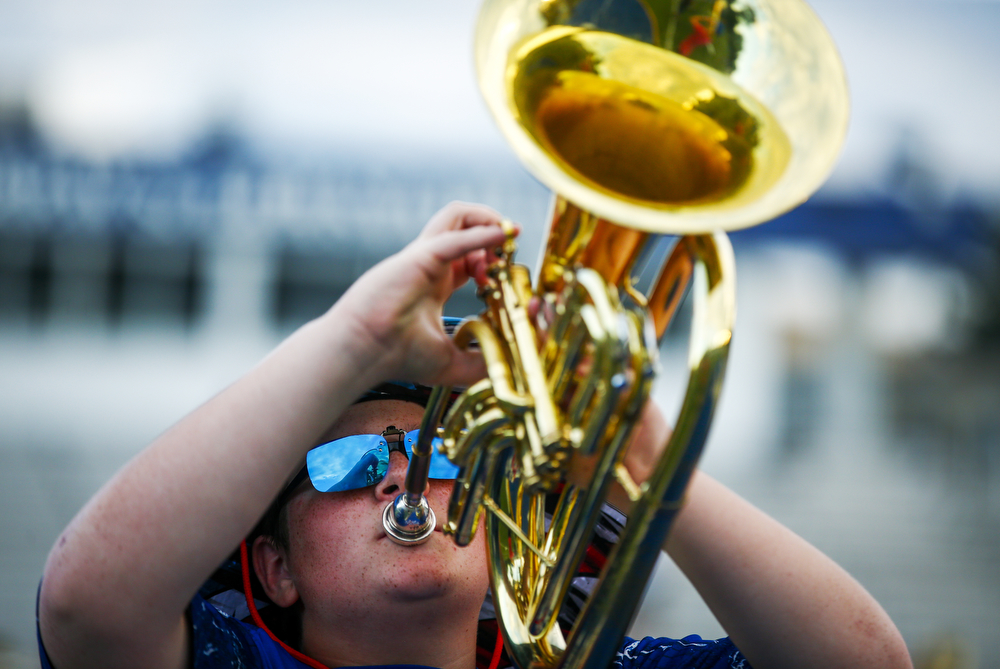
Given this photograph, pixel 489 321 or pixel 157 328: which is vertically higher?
pixel 489 321

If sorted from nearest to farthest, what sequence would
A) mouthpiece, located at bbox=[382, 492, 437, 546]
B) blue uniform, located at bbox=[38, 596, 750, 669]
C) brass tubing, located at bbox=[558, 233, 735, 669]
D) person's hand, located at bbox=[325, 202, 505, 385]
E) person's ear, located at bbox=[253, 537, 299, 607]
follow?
brass tubing, located at bbox=[558, 233, 735, 669]
person's hand, located at bbox=[325, 202, 505, 385]
blue uniform, located at bbox=[38, 596, 750, 669]
mouthpiece, located at bbox=[382, 492, 437, 546]
person's ear, located at bbox=[253, 537, 299, 607]

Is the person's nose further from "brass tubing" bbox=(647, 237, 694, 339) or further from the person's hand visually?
"brass tubing" bbox=(647, 237, 694, 339)

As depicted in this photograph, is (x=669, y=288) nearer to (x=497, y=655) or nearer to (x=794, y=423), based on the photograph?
(x=497, y=655)

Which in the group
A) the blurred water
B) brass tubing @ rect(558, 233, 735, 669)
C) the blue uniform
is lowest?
the blurred water

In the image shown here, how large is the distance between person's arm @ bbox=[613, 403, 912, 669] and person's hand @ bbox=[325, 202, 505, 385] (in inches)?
14.7

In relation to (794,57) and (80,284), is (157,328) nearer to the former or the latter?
(80,284)

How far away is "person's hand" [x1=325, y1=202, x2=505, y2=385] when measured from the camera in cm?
132

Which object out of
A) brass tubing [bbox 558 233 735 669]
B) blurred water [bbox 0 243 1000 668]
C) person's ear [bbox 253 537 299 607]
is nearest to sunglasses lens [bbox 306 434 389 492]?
person's ear [bbox 253 537 299 607]

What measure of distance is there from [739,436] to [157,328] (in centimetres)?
868

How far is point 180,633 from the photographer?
1354mm

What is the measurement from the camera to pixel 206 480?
1.25 metres

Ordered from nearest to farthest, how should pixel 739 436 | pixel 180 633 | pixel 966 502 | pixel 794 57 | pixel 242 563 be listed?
pixel 794 57 < pixel 180 633 < pixel 242 563 < pixel 966 502 < pixel 739 436

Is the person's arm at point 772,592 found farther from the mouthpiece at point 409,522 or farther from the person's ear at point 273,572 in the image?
the person's ear at point 273,572

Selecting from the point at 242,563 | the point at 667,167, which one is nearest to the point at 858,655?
the point at 667,167
